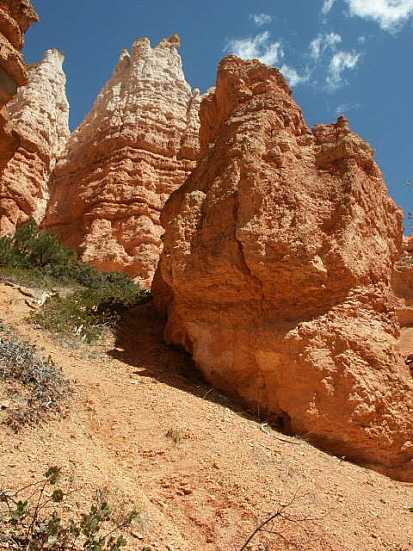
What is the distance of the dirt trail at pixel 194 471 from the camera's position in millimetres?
3711

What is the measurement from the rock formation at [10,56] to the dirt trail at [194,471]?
2877 millimetres

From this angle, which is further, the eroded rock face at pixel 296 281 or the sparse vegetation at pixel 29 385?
the eroded rock face at pixel 296 281

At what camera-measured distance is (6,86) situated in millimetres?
6266

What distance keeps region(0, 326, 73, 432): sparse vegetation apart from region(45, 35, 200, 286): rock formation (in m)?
10.7

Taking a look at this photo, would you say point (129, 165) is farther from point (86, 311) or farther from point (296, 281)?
point (296, 281)

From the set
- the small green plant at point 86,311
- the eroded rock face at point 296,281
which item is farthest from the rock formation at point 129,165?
the eroded rock face at point 296,281

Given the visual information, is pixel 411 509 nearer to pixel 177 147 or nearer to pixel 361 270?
pixel 361 270

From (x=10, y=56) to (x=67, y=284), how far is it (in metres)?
5.23

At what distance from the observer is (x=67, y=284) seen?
10445mm

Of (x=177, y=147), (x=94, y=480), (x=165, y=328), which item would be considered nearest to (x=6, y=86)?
(x=165, y=328)

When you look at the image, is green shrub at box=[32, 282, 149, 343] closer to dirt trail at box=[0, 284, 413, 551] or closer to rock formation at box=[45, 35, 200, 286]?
dirt trail at box=[0, 284, 413, 551]

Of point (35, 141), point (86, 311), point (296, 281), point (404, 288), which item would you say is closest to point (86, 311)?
point (86, 311)

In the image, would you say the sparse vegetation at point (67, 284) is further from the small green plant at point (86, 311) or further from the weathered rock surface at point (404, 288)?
the weathered rock surface at point (404, 288)

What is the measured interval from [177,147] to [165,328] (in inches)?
533
